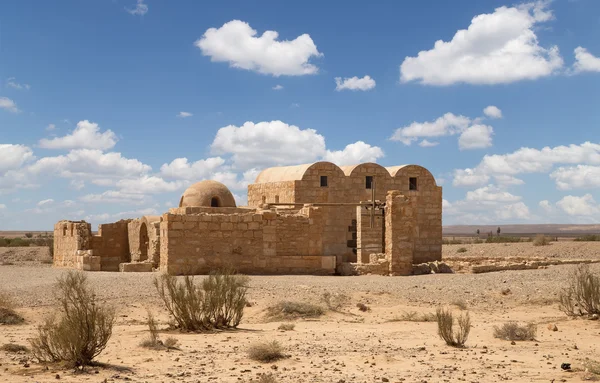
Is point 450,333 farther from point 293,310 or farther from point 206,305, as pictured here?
point 206,305

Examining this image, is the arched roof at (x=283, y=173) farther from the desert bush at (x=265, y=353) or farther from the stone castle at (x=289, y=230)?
the desert bush at (x=265, y=353)

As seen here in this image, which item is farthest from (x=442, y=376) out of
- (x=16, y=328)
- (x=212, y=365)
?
A: (x=16, y=328)

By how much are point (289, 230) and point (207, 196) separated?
595 centimetres

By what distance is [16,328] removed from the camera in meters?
10.5

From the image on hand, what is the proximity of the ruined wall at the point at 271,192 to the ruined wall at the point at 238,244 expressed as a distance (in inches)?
194

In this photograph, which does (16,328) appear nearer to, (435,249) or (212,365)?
(212,365)

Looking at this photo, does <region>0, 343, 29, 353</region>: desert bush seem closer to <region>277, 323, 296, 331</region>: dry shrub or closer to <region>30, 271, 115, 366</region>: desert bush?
<region>30, 271, 115, 366</region>: desert bush

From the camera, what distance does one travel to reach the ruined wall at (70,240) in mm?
23781

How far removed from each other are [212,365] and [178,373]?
1.75 feet

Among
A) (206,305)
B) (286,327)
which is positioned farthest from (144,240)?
(286,327)

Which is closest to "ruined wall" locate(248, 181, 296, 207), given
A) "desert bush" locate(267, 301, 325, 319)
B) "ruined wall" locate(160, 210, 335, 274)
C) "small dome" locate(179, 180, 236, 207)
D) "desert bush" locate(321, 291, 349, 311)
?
"small dome" locate(179, 180, 236, 207)

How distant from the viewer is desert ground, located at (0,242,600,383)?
7449 mm

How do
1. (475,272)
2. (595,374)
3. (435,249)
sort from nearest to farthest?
(595,374)
(475,272)
(435,249)

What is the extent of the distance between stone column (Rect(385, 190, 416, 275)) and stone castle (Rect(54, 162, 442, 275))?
0.03m
